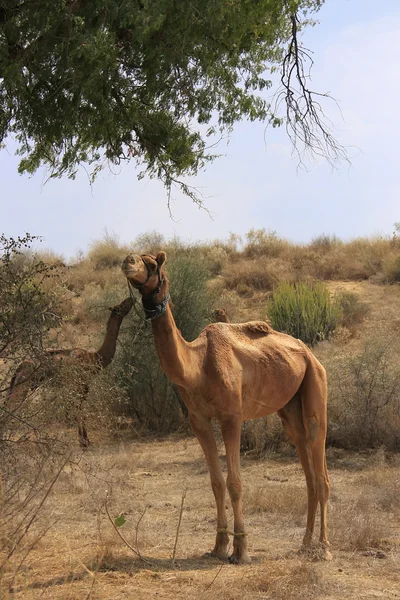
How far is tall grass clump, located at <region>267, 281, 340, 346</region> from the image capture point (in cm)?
2173

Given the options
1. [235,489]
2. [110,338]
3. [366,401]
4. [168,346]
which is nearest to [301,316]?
[366,401]

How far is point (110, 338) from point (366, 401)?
13.7 ft

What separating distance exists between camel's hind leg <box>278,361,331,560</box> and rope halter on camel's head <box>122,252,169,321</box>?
2027mm

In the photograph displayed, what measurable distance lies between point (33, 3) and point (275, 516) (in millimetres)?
5719

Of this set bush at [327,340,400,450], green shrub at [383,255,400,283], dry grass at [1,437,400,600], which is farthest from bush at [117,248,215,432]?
green shrub at [383,255,400,283]

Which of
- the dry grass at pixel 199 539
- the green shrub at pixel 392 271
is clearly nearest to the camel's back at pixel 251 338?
the dry grass at pixel 199 539

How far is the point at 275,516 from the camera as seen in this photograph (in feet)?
29.8

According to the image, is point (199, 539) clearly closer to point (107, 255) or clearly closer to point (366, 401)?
point (366, 401)

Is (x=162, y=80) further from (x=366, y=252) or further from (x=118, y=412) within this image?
(x=366, y=252)

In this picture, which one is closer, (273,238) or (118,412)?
(118,412)

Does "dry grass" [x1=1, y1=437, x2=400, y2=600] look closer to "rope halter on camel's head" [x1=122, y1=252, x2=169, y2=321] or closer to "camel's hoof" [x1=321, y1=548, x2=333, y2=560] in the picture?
"camel's hoof" [x1=321, y1=548, x2=333, y2=560]

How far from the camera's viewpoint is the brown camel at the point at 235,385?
688cm

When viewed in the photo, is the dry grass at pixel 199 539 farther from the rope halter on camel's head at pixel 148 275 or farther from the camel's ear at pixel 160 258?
the camel's ear at pixel 160 258

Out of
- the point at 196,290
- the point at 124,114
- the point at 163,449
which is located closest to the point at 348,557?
the point at 124,114
